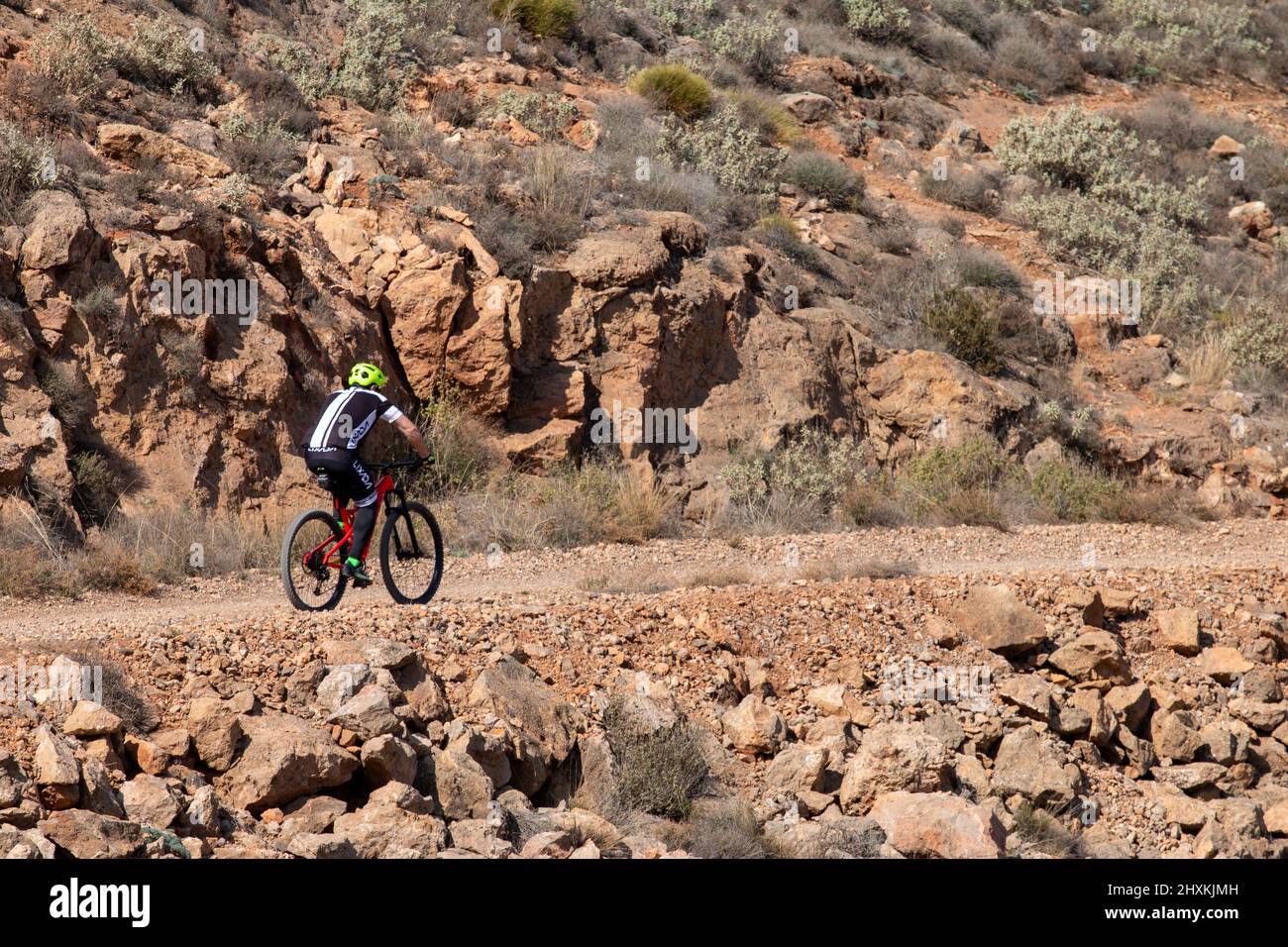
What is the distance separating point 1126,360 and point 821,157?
562 cm

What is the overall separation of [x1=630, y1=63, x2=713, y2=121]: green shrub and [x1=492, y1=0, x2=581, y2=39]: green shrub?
63.2 inches

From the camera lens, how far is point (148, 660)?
21.3 feet

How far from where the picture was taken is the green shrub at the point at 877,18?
81.3 ft

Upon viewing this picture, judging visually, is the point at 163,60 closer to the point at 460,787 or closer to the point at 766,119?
the point at 766,119

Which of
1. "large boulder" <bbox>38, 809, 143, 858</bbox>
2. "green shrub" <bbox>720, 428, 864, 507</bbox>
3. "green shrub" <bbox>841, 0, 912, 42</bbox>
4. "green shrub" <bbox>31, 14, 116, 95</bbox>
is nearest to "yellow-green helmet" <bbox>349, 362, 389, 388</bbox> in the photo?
"large boulder" <bbox>38, 809, 143, 858</bbox>

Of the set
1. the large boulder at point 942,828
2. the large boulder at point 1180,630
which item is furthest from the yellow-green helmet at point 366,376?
the large boulder at point 1180,630

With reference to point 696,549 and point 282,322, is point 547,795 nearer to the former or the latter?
point 696,549

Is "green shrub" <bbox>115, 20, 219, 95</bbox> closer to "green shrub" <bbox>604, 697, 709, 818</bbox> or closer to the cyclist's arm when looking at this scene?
the cyclist's arm

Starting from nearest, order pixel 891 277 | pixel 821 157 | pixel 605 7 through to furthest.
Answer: pixel 891 277
pixel 821 157
pixel 605 7

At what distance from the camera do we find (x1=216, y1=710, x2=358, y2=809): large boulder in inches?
226

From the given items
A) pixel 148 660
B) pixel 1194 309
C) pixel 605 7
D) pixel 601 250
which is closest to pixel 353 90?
pixel 601 250

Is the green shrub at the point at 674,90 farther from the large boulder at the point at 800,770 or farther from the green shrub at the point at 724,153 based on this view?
the large boulder at the point at 800,770

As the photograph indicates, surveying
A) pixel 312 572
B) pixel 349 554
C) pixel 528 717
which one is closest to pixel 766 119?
pixel 349 554

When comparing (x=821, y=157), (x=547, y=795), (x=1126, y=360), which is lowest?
(x=547, y=795)
